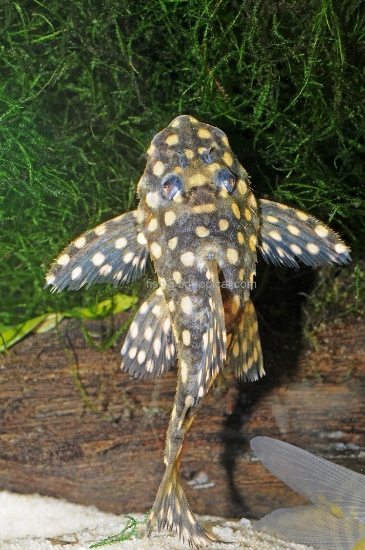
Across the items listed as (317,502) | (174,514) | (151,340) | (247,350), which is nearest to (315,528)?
(317,502)

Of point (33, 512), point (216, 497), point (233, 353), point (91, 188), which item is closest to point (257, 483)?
point (216, 497)

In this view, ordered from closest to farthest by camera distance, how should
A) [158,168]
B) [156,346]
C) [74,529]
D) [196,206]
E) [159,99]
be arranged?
1. [196,206]
2. [158,168]
3. [156,346]
4. [74,529]
5. [159,99]

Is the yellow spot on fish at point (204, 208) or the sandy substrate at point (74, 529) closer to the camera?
the yellow spot on fish at point (204, 208)

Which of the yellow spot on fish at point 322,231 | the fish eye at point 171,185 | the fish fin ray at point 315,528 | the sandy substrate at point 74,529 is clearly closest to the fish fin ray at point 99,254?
the fish eye at point 171,185

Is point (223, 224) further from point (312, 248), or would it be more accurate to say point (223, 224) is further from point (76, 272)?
point (76, 272)

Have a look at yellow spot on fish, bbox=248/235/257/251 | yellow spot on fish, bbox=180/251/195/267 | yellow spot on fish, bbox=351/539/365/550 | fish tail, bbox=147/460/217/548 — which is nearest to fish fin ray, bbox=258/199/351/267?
yellow spot on fish, bbox=248/235/257/251

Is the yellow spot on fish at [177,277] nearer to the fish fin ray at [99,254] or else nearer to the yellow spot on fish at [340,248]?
the fish fin ray at [99,254]

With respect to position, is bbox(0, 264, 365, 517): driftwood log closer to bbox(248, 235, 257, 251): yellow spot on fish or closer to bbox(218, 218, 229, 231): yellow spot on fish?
bbox(248, 235, 257, 251): yellow spot on fish
